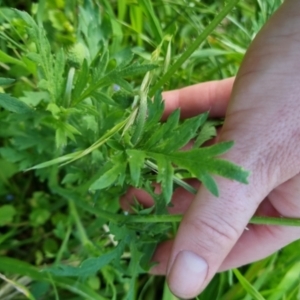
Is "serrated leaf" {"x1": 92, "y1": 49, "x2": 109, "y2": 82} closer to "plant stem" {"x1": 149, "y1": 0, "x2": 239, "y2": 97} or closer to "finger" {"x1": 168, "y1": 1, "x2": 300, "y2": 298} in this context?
"plant stem" {"x1": 149, "y1": 0, "x2": 239, "y2": 97}

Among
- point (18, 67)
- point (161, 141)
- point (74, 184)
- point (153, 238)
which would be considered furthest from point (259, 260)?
point (18, 67)

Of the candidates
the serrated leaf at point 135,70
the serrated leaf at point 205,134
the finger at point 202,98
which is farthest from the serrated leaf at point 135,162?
the finger at point 202,98

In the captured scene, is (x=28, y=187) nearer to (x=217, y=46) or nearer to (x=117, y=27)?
(x=117, y=27)

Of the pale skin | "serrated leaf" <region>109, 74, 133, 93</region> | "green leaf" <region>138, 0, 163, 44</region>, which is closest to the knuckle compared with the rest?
the pale skin

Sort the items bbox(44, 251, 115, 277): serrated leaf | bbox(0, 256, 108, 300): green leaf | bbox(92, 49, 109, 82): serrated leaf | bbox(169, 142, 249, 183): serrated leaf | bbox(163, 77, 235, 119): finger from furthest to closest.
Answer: bbox(163, 77, 235, 119): finger
bbox(0, 256, 108, 300): green leaf
bbox(44, 251, 115, 277): serrated leaf
bbox(92, 49, 109, 82): serrated leaf
bbox(169, 142, 249, 183): serrated leaf

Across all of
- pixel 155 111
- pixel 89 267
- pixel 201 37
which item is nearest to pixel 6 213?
pixel 89 267

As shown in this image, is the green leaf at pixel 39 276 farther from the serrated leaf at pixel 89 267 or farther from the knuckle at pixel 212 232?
the knuckle at pixel 212 232

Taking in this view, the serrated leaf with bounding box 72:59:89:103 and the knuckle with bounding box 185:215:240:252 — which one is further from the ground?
the serrated leaf with bounding box 72:59:89:103
